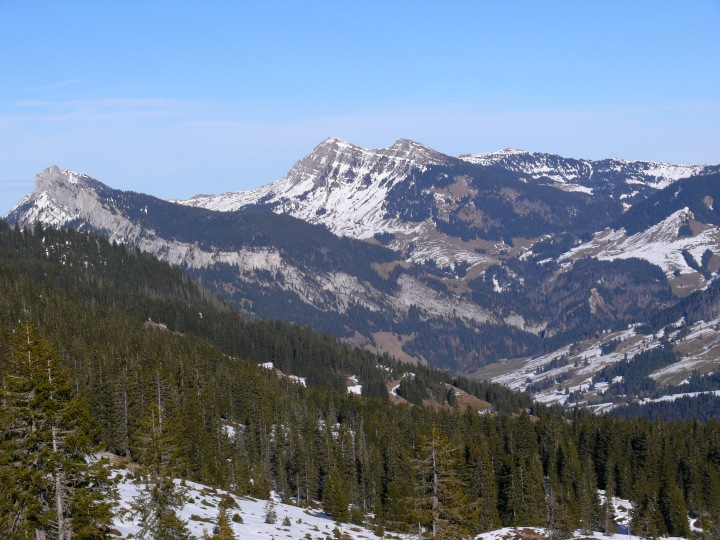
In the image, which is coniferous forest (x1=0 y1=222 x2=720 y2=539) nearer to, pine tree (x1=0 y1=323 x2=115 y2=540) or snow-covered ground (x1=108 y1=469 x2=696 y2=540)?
pine tree (x1=0 y1=323 x2=115 y2=540)

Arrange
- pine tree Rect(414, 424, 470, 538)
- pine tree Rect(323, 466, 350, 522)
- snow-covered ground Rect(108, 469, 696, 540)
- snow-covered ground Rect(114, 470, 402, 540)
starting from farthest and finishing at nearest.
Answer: pine tree Rect(323, 466, 350, 522) → snow-covered ground Rect(108, 469, 696, 540) → snow-covered ground Rect(114, 470, 402, 540) → pine tree Rect(414, 424, 470, 538)

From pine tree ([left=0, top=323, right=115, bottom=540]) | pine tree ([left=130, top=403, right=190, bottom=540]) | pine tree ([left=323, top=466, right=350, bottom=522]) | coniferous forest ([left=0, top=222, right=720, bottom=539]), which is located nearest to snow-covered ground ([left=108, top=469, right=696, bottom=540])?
pine tree ([left=323, top=466, right=350, bottom=522])

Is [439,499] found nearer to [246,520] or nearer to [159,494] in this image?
[159,494]

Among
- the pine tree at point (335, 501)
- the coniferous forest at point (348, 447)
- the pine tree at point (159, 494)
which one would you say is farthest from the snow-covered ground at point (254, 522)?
the pine tree at point (159, 494)

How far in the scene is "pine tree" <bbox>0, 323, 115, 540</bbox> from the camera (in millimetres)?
41938

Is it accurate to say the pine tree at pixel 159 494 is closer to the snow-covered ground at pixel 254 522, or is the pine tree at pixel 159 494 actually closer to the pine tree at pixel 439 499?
the snow-covered ground at pixel 254 522

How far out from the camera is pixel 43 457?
4225 cm

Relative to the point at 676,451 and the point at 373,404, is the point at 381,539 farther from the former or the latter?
the point at 373,404

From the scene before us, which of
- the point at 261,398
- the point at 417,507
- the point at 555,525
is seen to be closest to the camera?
the point at 417,507

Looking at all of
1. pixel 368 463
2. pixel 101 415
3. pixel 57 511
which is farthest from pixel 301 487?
pixel 57 511

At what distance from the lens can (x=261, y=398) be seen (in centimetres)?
15350

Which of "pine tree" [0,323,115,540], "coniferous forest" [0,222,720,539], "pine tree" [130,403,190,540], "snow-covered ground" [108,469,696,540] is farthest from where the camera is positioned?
"snow-covered ground" [108,469,696,540]

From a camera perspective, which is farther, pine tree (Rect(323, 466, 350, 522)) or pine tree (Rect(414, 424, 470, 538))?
pine tree (Rect(323, 466, 350, 522))

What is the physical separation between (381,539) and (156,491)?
47.9m
